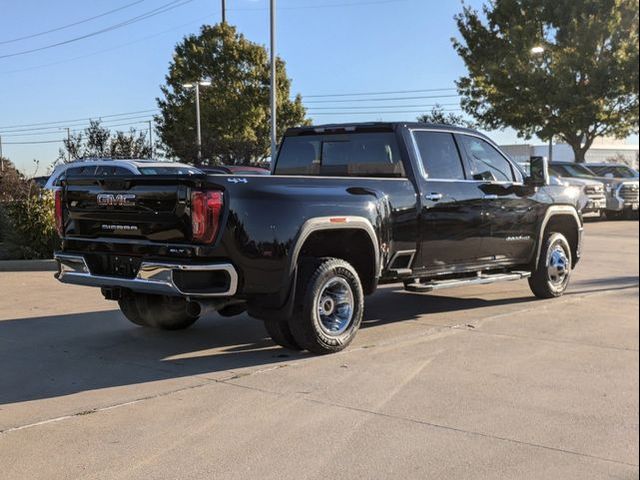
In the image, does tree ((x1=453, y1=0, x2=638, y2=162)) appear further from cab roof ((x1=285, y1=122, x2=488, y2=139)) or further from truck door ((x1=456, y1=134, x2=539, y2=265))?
truck door ((x1=456, y1=134, x2=539, y2=265))

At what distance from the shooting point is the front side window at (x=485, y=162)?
24.7 feet

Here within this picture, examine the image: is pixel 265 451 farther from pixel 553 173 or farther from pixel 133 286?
pixel 553 173

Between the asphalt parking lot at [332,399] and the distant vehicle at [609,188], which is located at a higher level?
the distant vehicle at [609,188]

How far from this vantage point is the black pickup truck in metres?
5.25

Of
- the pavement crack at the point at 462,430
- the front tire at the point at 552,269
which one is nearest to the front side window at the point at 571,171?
the front tire at the point at 552,269

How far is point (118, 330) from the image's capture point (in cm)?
698

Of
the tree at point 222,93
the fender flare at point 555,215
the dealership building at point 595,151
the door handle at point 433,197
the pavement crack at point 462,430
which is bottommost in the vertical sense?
the pavement crack at point 462,430

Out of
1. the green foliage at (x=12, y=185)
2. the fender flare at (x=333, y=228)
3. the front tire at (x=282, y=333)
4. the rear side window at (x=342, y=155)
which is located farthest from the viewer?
the green foliage at (x=12, y=185)

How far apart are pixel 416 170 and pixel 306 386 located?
2.75 meters

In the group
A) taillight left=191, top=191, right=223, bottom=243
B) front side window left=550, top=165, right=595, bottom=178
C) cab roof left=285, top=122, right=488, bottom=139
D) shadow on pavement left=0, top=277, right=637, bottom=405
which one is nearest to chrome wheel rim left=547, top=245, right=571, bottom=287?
shadow on pavement left=0, top=277, right=637, bottom=405

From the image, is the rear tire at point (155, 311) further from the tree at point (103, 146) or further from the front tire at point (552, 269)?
the tree at point (103, 146)

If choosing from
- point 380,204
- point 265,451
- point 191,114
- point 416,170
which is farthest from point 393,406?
point 191,114

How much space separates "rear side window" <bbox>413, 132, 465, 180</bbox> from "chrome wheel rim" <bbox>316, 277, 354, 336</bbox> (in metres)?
1.68

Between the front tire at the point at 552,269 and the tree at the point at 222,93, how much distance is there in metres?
25.3
